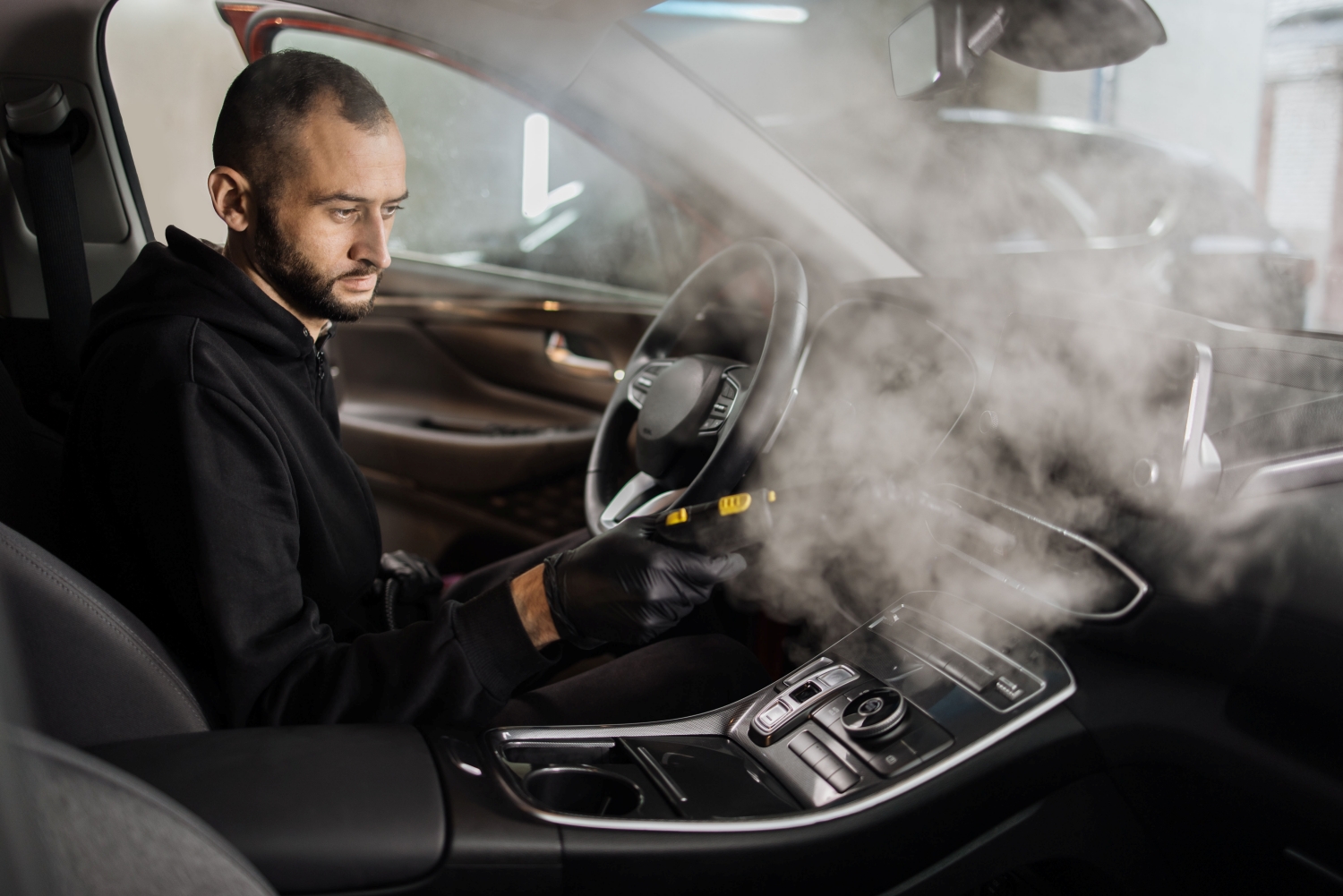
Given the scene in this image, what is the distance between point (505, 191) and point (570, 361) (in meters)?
0.54

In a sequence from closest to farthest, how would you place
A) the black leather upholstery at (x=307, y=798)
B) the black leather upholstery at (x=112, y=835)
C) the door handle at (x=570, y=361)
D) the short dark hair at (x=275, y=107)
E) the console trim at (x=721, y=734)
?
the black leather upholstery at (x=112, y=835) → the black leather upholstery at (x=307, y=798) → the console trim at (x=721, y=734) → the short dark hair at (x=275, y=107) → the door handle at (x=570, y=361)

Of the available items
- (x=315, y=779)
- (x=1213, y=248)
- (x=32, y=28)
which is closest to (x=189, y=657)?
(x=315, y=779)

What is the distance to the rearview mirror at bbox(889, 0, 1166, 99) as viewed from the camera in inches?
49.5

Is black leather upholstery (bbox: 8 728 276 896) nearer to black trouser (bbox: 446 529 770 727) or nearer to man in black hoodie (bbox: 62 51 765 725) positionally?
man in black hoodie (bbox: 62 51 765 725)

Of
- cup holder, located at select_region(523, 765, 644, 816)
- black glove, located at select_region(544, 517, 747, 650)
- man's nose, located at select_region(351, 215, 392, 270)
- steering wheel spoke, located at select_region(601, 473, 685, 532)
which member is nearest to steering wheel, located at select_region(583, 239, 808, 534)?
steering wheel spoke, located at select_region(601, 473, 685, 532)

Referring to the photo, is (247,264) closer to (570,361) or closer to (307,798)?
(307,798)

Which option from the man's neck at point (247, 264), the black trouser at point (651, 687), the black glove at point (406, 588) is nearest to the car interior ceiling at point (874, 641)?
the black trouser at point (651, 687)

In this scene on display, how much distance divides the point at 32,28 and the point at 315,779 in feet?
3.46

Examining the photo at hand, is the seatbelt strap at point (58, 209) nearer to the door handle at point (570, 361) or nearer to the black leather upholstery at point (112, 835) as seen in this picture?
the black leather upholstery at point (112, 835)

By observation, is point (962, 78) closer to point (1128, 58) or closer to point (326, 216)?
point (1128, 58)

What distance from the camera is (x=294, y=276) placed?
1148 mm

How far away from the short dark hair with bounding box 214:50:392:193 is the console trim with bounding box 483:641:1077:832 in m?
0.74

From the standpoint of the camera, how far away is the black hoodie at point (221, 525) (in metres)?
1.02

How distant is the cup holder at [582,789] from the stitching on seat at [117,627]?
37 centimetres
